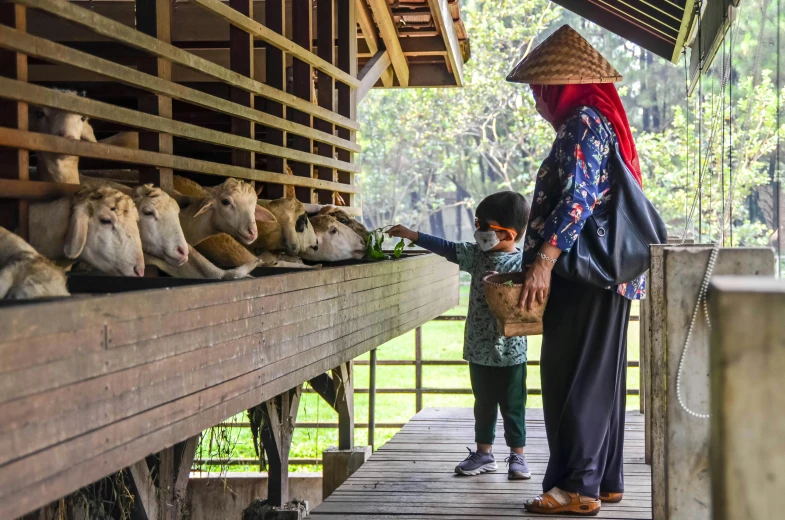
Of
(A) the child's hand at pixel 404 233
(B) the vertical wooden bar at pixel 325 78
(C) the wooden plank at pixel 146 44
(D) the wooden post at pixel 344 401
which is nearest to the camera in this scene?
(C) the wooden plank at pixel 146 44

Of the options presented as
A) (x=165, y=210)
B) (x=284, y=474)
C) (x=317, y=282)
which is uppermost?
(x=165, y=210)

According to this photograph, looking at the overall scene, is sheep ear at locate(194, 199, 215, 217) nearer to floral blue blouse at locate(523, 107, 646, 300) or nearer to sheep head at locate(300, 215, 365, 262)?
sheep head at locate(300, 215, 365, 262)

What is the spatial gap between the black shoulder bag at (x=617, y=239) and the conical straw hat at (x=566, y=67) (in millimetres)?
236

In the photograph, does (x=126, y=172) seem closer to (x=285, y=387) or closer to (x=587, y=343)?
(x=285, y=387)

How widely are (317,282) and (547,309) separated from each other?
3.05 feet

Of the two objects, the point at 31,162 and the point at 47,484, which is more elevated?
the point at 31,162

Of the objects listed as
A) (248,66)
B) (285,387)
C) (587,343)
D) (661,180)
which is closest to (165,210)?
(285,387)

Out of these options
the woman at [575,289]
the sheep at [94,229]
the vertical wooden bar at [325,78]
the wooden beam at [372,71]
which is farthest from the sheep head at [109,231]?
the wooden beam at [372,71]

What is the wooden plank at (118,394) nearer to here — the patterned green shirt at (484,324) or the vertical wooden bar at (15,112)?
the vertical wooden bar at (15,112)

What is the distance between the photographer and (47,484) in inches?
69.4

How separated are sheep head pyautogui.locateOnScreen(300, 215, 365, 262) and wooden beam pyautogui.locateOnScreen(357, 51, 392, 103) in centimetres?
232

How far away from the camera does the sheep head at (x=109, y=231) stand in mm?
3114

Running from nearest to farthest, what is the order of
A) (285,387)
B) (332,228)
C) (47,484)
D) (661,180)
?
(47,484)
(285,387)
(332,228)
(661,180)

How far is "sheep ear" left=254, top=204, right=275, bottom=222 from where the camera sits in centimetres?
440
